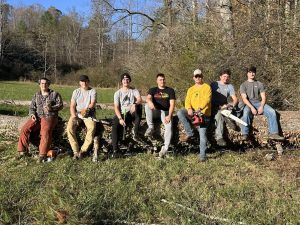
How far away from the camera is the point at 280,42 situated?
12227mm

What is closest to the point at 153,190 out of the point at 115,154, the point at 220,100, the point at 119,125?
the point at 115,154

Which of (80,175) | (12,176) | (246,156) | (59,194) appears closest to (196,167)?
(246,156)

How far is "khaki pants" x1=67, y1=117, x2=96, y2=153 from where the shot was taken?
24.9 feet

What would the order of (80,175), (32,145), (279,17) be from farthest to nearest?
1. (279,17)
2. (32,145)
3. (80,175)

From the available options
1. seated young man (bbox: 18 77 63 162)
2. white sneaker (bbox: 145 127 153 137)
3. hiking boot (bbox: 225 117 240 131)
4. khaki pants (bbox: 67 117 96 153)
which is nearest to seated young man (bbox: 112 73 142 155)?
white sneaker (bbox: 145 127 153 137)

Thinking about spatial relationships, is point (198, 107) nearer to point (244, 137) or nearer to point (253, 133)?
point (244, 137)

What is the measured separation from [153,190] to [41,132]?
278 cm

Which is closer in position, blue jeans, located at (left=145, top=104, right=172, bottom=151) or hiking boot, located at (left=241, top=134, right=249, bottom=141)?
blue jeans, located at (left=145, top=104, right=172, bottom=151)

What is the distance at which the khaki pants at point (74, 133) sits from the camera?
7590 millimetres

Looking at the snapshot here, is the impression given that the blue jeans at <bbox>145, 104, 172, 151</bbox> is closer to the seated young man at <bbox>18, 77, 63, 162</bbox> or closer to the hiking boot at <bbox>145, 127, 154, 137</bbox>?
the hiking boot at <bbox>145, 127, 154, 137</bbox>

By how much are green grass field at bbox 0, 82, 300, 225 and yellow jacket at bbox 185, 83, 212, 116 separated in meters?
0.87

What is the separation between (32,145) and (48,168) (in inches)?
53.0

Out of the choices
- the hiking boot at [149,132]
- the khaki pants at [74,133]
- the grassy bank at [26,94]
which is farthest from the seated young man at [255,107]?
the grassy bank at [26,94]

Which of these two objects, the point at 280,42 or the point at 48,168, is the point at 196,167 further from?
the point at 280,42
